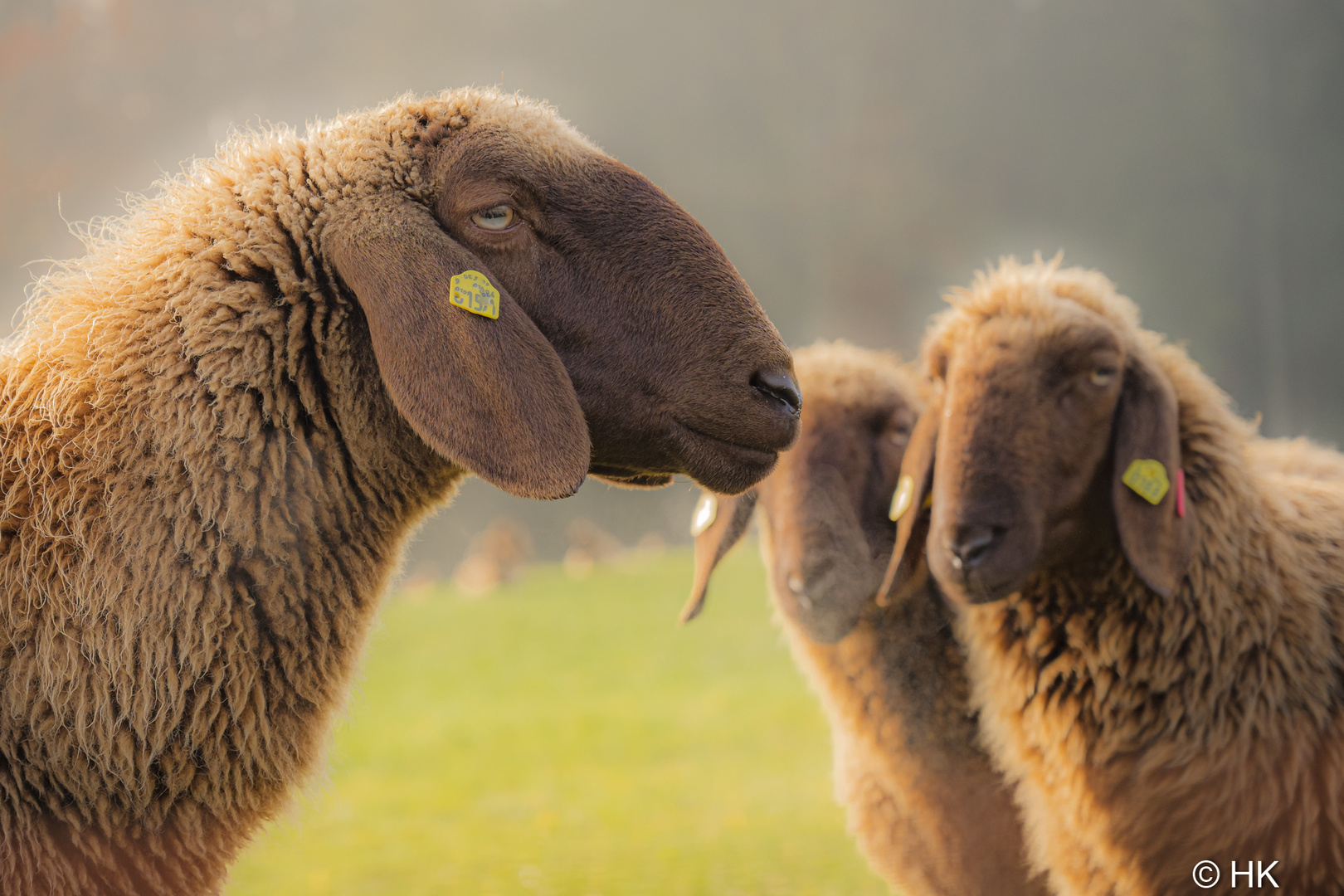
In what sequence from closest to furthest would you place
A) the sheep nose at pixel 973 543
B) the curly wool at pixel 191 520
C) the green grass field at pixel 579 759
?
the curly wool at pixel 191 520, the sheep nose at pixel 973 543, the green grass field at pixel 579 759

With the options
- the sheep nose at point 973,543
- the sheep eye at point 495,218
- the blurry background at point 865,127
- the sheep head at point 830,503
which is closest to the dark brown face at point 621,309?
the sheep eye at point 495,218

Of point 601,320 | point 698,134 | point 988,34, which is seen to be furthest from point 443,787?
point 988,34

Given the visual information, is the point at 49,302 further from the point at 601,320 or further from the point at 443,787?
the point at 443,787

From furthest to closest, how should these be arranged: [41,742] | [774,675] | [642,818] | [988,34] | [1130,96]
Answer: [988,34]
[1130,96]
[774,675]
[642,818]
[41,742]

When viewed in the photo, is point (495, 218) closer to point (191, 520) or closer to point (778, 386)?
point (778, 386)

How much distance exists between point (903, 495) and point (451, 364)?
1704 millimetres

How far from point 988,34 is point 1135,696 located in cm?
1464

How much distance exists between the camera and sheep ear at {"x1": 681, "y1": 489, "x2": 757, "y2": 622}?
9.64 feet

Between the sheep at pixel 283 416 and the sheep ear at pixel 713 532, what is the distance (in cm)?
133

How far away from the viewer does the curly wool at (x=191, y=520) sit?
1.30 metres

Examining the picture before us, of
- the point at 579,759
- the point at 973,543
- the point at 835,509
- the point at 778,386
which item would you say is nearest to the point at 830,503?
the point at 835,509

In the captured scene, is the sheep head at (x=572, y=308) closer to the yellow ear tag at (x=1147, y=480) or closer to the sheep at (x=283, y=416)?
the sheep at (x=283, y=416)

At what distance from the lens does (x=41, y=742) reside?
128 centimetres

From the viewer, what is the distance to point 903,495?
271cm
